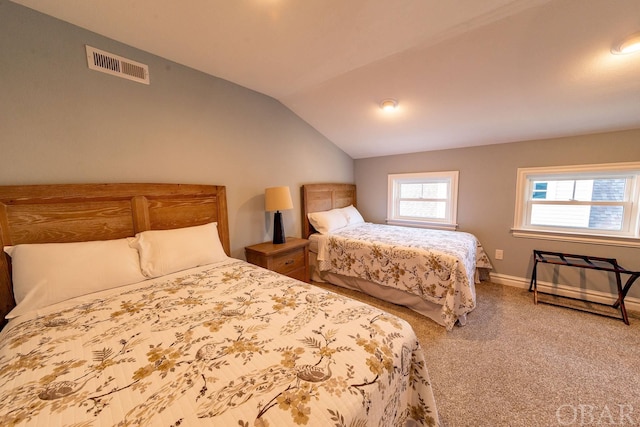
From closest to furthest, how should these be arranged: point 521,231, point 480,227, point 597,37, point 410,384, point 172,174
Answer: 1. point 410,384
2. point 597,37
3. point 172,174
4. point 521,231
5. point 480,227

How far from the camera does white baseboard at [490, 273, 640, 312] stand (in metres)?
2.22

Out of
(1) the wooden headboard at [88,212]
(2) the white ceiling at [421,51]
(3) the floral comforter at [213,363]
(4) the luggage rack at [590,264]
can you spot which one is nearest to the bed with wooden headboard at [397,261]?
(4) the luggage rack at [590,264]

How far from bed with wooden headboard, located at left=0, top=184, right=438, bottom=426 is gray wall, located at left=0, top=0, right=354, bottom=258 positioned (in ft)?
0.63

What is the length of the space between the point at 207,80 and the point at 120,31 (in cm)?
64

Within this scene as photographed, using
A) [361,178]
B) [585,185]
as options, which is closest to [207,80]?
[361,178]

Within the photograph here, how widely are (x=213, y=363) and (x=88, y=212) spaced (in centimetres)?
148

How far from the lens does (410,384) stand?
3.44 ft

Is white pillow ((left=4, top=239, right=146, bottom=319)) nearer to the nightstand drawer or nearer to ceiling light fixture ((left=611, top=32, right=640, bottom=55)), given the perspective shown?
the nightstand drawer

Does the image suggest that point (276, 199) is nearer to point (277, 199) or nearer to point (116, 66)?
point (277, 199)

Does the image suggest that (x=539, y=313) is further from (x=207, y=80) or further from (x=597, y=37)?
(x=207, y=80)

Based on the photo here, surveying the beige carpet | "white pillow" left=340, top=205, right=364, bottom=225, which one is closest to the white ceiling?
"white pillow" left=340, top=205, right=364, bottom=225

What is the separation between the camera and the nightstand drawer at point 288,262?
91.9 inches

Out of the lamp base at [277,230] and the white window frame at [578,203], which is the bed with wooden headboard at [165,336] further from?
the white window frame at [578,203]

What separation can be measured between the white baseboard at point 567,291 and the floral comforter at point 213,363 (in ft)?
8.26
